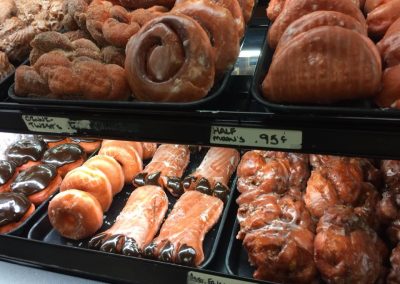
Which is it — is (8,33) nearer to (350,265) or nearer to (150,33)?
(150,33)

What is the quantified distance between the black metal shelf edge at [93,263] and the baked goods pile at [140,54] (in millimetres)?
574

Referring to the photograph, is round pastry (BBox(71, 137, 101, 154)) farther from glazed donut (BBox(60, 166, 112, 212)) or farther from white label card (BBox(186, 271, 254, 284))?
white label card (BBox(186, 271, 254, 284))

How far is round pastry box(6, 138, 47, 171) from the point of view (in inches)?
74.5

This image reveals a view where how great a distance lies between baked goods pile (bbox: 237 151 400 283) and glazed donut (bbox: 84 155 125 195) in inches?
19.7

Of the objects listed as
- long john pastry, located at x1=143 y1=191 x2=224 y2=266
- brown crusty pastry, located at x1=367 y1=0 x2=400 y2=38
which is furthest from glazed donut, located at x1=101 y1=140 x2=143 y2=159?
brown crusty pastry, located at x1=367 y1=0 x2=400 y2=38

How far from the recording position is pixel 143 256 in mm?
1432

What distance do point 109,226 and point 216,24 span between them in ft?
2.94

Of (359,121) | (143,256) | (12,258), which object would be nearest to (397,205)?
(359,121)

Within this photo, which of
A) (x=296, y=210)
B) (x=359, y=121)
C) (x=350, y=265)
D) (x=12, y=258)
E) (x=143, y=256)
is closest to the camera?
(x=359, y=121)

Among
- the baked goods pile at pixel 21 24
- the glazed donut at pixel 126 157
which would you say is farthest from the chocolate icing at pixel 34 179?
the baked goods pile at pixel 21 24

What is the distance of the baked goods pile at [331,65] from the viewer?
886 mm

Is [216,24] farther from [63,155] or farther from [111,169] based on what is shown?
[63,155]

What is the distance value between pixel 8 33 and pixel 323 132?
118 cm

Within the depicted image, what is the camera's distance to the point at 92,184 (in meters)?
1.61
